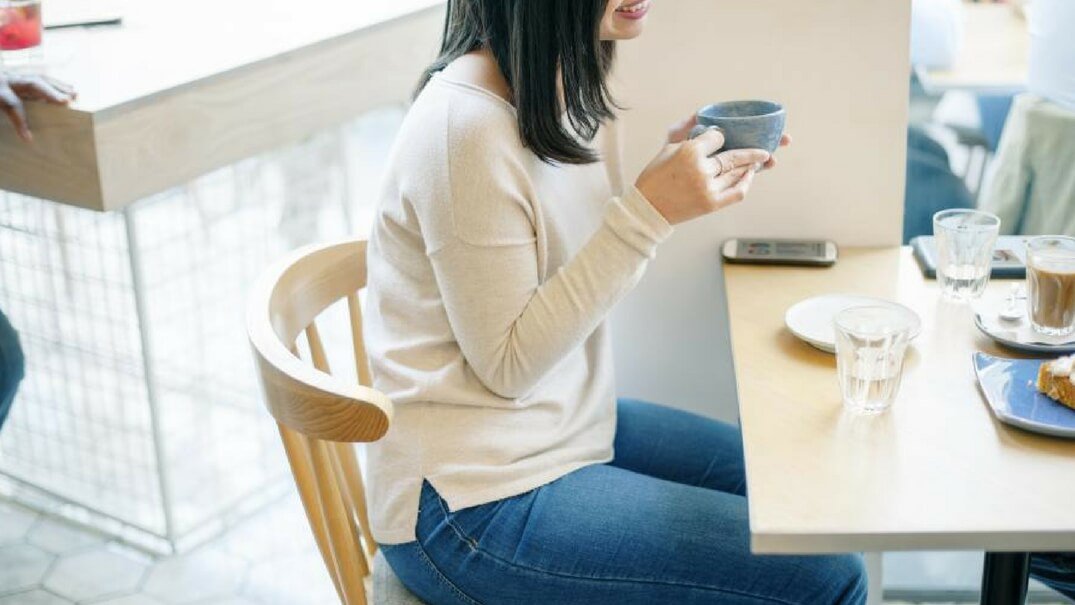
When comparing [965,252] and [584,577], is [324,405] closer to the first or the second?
[584,577]

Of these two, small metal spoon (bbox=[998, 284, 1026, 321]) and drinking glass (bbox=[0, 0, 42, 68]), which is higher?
drinking glass (bbox=[0, 0, 42, 68])

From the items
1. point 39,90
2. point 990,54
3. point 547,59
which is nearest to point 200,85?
point 39,90

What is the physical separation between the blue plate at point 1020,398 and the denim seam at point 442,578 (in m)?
0.52

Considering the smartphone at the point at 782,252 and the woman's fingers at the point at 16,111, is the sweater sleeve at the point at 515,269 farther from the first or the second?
the woman's fingers at the point at 16,111

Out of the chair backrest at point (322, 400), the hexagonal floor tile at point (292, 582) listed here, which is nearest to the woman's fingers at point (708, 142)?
the chair backrest at point (322, 400)

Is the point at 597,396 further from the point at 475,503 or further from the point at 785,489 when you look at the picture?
the point at 785,489

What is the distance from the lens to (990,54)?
239 centimetres

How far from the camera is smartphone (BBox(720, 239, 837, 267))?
149cm

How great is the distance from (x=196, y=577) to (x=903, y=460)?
1.35m

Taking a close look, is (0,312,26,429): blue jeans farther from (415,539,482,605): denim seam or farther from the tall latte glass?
the tall latte glass

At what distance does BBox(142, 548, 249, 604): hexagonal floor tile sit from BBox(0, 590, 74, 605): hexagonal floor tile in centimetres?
13

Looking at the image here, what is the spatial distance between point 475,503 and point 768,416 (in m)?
0.29

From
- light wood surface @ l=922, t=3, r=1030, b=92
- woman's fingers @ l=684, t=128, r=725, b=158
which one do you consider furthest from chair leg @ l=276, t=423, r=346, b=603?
Result: light wood surface @ l=922, t=3, r=1030, b=92

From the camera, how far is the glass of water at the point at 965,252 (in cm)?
A: 133
